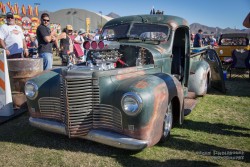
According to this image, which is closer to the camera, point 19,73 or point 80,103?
point 80,103

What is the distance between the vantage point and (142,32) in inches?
189

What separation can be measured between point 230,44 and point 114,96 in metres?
10.4

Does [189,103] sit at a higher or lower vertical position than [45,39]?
lower

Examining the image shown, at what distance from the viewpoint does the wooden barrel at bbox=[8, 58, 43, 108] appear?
507 centimetres

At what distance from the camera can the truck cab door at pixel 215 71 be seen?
6.50 metres

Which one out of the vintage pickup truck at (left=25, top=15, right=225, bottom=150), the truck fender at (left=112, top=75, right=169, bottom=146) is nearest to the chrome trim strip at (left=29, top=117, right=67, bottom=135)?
the vintage pickup truck at (left=25, top=15, right=225, bottom=150)

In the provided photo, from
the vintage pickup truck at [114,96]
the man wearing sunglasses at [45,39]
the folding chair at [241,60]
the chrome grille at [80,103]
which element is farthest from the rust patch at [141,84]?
the folding chair at [241,60]

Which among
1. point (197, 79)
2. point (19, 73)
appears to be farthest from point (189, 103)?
point (19, 73)

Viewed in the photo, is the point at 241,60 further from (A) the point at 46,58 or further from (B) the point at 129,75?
(B) the point at 129,75

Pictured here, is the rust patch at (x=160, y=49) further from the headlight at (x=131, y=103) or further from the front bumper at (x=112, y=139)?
the front bumper at (x=112, y=139)

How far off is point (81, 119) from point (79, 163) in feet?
1.79

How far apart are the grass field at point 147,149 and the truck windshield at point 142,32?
1704 millimetres

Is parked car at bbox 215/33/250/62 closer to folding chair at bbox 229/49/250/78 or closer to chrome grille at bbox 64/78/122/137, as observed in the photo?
folding chair at bbox 229/49/250/78

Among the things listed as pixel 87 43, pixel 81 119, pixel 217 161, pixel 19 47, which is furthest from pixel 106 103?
pixel 19 47
